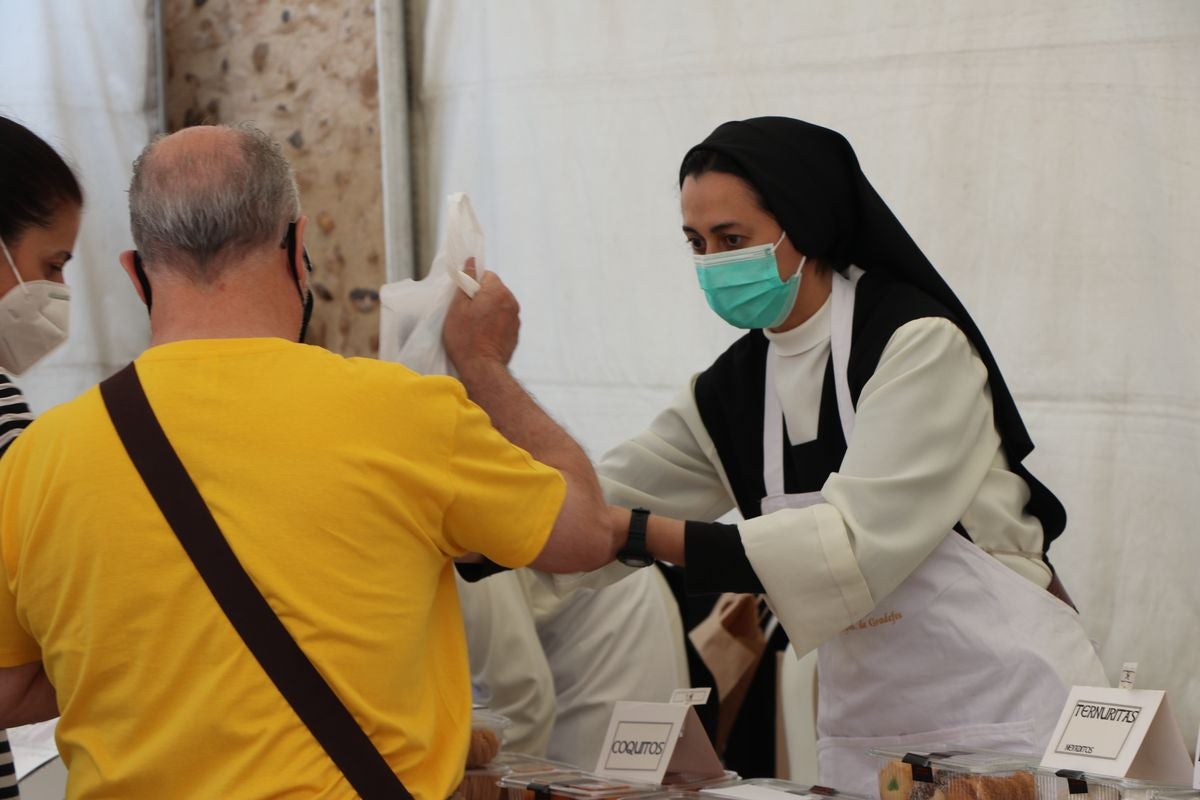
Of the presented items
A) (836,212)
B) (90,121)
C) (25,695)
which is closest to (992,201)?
(836,212)

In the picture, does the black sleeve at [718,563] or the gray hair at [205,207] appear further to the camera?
the black sleeve at [718,563]

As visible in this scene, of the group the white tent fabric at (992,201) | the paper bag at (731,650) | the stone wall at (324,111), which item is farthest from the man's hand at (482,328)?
the stone wall at (324,111)

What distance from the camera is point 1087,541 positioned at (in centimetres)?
281

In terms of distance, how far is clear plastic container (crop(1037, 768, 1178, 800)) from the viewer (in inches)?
59.6

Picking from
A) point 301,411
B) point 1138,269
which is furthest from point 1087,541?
point 301,411

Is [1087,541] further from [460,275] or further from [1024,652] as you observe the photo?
[460,275]

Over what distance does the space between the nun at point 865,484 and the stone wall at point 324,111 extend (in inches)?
90.4

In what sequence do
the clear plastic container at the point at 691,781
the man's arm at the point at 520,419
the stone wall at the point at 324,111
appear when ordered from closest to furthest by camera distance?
the man's arm at the point at 520,419 → the clear plastic container at the point at 691,781 → the stone wall at the point at 324,111

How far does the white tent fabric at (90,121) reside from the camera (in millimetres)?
4422

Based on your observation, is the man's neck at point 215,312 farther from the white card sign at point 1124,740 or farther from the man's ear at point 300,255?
Answer: the white card sign at point 1124,740

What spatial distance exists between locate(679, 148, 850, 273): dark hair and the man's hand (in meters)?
0.40

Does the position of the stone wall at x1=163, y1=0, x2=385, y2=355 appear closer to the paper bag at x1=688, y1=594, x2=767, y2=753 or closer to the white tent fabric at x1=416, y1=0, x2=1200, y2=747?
the white tent fabric at x1=416, y1=0, x2=1200, y2=747

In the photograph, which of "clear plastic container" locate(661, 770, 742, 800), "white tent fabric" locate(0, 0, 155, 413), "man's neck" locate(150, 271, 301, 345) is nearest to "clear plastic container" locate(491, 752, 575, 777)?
"clear plastic container" locate(661, 770, 742, 800)

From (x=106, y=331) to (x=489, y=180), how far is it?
1538 mm
